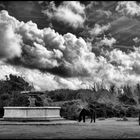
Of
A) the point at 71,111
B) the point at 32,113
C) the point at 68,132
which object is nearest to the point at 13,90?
the point at 71,111

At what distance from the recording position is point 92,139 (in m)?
11.6

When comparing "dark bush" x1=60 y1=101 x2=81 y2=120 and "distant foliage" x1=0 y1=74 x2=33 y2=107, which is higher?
"distant foliage" x1=0 y1=74 x2=33 y2=107

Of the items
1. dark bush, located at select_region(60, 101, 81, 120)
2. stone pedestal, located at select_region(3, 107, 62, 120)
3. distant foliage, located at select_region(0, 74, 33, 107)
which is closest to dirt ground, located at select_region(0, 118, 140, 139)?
stone pedestal, located at select_region(3, 107, 62, 120)

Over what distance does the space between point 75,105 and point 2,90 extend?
25645 millimetres

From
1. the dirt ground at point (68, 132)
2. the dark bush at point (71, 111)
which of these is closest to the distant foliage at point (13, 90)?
the dark bush at point (71, 111)

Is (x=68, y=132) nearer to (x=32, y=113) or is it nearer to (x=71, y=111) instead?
(x=32, y=113)

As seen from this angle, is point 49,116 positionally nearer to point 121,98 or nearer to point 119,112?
point 119,112

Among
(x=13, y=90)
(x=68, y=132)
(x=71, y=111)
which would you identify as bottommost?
(x=68, y=132)

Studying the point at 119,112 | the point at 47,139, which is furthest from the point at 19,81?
the point at 47,139

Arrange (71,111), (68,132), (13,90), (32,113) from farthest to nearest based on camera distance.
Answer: (13,90), (71,111), (32,113), (68,132)

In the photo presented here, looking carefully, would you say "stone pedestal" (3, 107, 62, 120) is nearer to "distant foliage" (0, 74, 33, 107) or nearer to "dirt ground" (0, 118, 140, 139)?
"dirt ground" (0, 118, 140, 139)

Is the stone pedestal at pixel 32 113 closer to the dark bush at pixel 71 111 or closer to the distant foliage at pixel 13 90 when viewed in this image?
the dark bush at pixel 71 111


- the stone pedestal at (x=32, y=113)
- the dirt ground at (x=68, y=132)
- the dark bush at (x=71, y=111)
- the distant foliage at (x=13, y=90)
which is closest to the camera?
the dirt ground at (x=68, y=132)

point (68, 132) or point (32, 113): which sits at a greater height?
point (32, 113)
